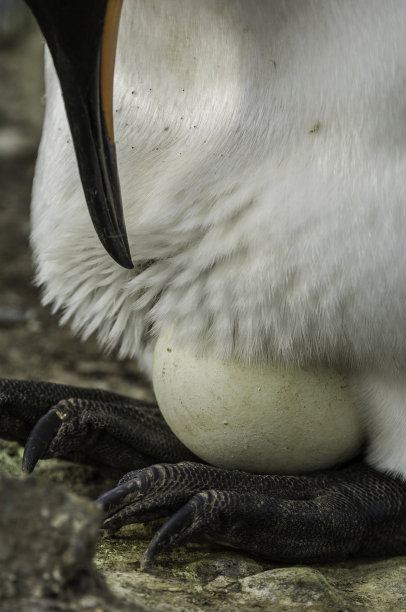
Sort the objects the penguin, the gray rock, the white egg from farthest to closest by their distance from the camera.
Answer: the white egg, the penguin, the gray rock

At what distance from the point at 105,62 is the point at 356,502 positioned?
728 mm

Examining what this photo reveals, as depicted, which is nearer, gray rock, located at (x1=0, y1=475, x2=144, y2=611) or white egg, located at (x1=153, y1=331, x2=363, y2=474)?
gray rock, located at (x1=0, y1=475, x2=144, y2=611)

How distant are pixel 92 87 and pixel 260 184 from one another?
273 mm

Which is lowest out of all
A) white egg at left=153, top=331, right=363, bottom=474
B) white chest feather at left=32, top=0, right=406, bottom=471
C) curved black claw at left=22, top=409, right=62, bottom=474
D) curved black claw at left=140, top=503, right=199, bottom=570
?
curved black claw at left=140, top=503, right=199, bottom=570

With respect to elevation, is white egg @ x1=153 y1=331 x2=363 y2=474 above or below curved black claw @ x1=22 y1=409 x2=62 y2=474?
above

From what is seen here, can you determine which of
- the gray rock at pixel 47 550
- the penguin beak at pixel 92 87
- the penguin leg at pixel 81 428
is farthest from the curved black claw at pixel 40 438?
the gray rock at pixel 47 550

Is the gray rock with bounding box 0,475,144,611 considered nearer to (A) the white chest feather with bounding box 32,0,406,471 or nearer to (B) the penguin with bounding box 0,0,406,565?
(B) the penguin with bounding box 0,0,406,565

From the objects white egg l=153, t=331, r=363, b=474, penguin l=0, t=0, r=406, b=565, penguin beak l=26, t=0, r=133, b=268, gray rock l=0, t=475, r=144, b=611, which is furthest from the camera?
white egg l=153, t=331, r=363, b=474

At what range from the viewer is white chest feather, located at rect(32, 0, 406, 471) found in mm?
1228

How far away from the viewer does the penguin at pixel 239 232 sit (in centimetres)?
122

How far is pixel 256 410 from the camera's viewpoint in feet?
4.42

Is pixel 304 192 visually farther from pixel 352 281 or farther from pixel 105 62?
pixel 105 62

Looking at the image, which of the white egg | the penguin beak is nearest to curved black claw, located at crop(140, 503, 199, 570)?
the white egg

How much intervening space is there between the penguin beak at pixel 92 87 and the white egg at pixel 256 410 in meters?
0.20
